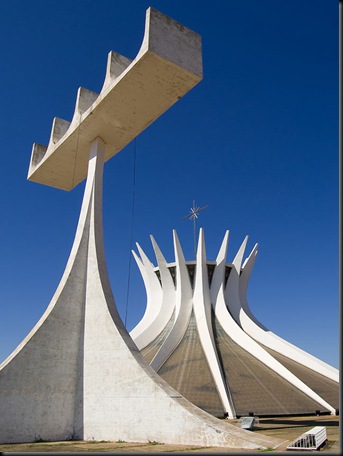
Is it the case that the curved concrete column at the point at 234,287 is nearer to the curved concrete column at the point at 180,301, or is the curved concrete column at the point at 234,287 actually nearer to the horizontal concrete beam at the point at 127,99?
the curved concrete column at the point at 180,301

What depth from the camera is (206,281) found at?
26.3 metres

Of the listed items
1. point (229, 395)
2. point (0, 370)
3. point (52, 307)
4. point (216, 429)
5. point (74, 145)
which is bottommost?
point (229, 395)

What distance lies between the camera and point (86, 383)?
987 centimetres

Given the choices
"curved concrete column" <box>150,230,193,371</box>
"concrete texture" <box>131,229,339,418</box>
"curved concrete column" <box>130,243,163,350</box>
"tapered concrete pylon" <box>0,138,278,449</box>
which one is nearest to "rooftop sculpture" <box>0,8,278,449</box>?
"tapered concrete pylon" <box>0,138,278,449</box>

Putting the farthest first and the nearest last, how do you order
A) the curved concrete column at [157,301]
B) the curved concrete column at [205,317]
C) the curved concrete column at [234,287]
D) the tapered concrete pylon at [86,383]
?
1. the curved concrete column at [234,287]
2. the curved concrete column at [157,301]
3. the curved concrete column at [205,317]
4. the tapered concrete pylon at [86,383]

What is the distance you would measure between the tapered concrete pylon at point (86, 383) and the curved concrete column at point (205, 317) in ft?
29.3

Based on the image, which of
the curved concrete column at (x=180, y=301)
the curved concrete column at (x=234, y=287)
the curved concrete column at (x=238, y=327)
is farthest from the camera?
the curved concrete column at (x=234, y=287)

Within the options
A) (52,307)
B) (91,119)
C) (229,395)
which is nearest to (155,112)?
(91,119)

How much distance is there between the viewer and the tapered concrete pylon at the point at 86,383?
27.9 ft

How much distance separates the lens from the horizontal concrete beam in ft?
31.5

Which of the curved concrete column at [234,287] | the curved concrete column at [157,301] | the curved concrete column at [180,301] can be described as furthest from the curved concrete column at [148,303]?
the curved concrete column at [234,287]

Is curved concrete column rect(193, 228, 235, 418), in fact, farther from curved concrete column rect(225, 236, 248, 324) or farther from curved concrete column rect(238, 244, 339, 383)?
curved concrete column rect(238, 244, 339, 383)

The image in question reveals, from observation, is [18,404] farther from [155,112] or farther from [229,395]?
[229,395]

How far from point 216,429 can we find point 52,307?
516 cm
